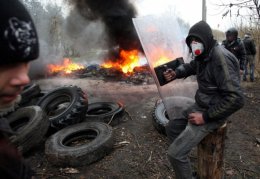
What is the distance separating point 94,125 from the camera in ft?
19.9

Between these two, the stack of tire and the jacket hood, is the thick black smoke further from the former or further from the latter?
the jacket hood

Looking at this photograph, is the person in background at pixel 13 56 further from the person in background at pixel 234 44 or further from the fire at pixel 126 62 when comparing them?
the fire at pixel 126 62

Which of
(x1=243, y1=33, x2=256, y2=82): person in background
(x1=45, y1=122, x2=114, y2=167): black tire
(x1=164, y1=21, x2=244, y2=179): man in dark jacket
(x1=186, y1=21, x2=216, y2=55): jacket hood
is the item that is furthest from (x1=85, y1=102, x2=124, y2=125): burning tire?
(x1=243, y1=33, x2=256, y2=82): person in background

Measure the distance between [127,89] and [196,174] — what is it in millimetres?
6615

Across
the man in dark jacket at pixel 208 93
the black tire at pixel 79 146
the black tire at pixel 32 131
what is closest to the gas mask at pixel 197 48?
the man in dark jacket at pixel 208 93

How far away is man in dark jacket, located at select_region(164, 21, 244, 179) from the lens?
332 centimetres

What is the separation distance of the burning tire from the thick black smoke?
8495mm

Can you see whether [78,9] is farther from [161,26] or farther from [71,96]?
[161,26]

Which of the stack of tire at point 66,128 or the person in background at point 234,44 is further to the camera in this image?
the person in background at point 234,44

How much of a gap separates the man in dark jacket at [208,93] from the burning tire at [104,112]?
11.2ft

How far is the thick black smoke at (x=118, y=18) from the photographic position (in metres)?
16.0

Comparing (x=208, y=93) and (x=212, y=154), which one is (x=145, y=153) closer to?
(x=212, y=154)

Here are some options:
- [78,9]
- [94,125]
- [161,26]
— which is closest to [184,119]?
[161,26]

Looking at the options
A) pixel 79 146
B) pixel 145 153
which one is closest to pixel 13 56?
pixel 79 146
